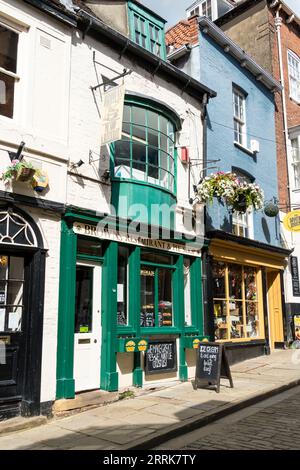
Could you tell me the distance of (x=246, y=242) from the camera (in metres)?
12.5

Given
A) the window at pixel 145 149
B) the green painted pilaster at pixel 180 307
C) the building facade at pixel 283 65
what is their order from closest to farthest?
the window at pixel 145 149 → the green painted pilaster at pixel 180 307 → the building facade at pixel 283 65

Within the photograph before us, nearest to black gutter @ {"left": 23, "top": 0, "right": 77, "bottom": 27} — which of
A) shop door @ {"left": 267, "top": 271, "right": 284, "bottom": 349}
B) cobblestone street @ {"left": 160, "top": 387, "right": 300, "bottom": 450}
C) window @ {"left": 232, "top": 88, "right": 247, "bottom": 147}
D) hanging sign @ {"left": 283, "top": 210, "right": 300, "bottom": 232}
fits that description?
window @ {"left": 232, "top": 88, "right": 247, "bottom": 147}

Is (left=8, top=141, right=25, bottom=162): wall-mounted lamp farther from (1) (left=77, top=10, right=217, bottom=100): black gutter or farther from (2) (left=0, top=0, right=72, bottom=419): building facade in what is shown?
(1) (left=77, top=10, right=217, bottom=100): black gutter

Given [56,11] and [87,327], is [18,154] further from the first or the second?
[87,327]

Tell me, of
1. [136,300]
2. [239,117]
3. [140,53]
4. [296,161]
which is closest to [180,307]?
[136,300]

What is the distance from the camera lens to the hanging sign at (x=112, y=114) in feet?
26.8

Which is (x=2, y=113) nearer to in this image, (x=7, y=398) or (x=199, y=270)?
(x=7, y=398)

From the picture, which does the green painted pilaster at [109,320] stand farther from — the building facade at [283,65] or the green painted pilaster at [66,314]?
the building facade at [283,65]

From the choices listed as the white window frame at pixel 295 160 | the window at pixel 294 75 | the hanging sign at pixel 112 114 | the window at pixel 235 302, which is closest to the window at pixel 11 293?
the hanging sign at pixel 112 114

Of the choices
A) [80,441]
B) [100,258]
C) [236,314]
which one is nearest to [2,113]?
[100,258]

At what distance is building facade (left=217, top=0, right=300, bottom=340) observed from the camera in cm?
1553

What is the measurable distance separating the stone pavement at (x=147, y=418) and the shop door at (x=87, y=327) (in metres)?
0.66

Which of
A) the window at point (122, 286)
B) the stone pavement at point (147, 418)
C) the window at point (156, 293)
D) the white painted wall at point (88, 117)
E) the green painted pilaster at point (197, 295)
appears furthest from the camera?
the green painted pilaster at point (197, 295)

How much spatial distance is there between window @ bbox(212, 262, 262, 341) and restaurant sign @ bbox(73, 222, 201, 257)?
152 centimetres
